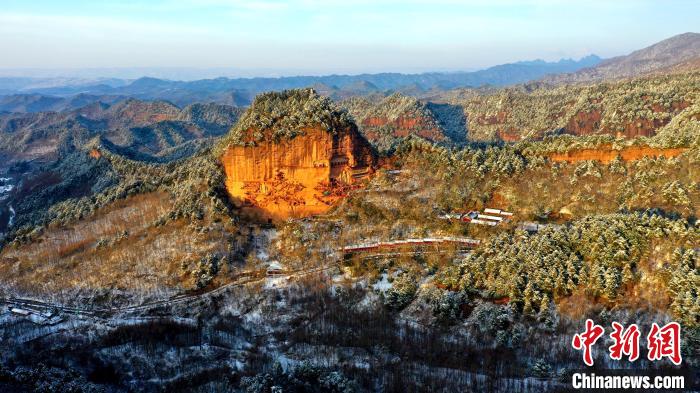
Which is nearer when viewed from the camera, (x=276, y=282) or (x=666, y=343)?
(x=666, y=343)

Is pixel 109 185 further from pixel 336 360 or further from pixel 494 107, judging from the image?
pixel 494 107

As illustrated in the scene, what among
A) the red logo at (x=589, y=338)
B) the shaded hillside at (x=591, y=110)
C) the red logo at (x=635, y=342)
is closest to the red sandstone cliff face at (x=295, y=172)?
the red logo at (x=589, y=338)

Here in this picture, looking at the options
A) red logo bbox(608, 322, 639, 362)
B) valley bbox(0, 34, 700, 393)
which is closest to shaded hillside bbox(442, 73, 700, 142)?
valley bbox(0, 34, 700, 393)

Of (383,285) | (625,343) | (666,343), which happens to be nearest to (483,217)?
(383,285)

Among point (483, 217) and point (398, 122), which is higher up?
point (398, 122)

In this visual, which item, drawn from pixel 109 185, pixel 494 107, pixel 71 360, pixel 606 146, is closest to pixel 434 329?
pixel 71 360

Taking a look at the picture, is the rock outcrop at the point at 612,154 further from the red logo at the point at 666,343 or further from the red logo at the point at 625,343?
the red logo at the point at 666,343

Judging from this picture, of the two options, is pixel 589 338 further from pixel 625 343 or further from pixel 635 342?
pixel 635 342
